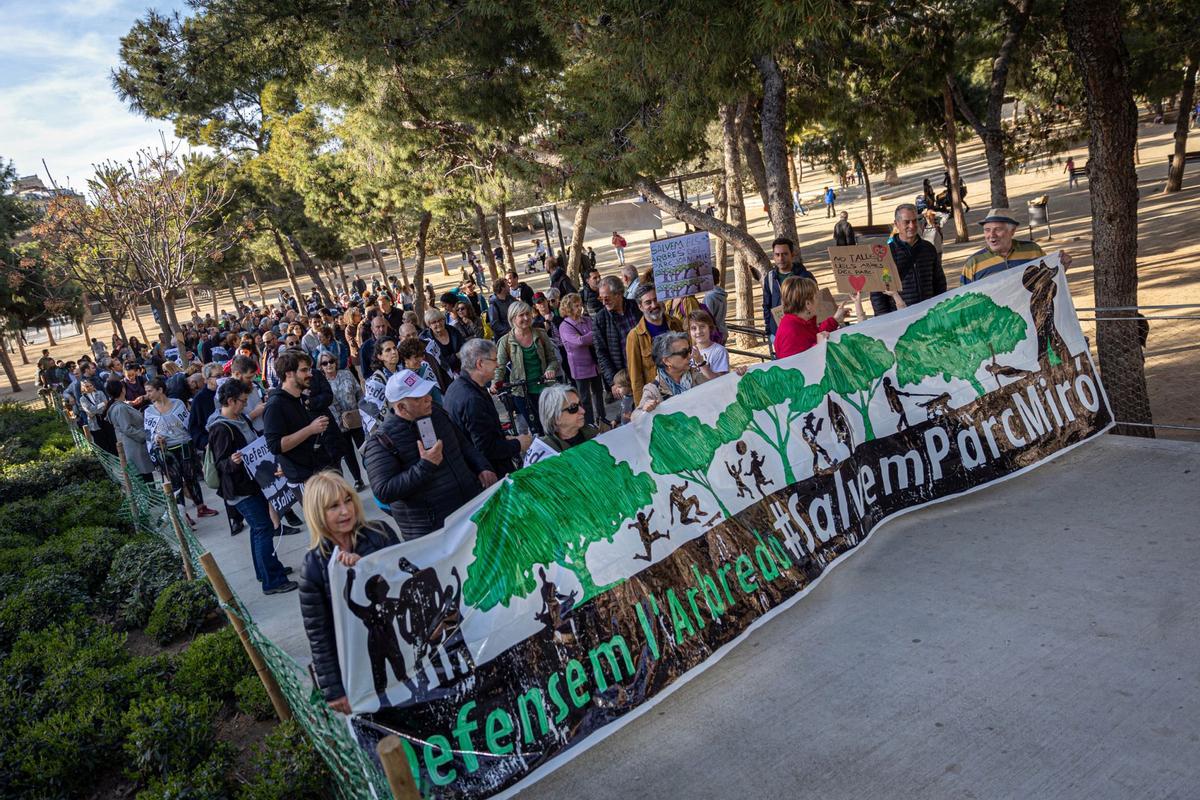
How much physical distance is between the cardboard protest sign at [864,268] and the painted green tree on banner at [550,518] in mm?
3489

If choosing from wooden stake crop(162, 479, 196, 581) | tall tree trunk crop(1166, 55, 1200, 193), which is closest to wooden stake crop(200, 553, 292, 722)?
wooden stake crop(162, 479, 196, 581)

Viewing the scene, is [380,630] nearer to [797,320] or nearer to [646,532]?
[646,532]

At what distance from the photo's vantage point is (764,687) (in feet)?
14.1

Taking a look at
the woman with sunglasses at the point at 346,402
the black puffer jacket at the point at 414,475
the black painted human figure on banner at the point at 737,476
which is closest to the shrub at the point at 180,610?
the woman with sunglasses at the point at 346,402

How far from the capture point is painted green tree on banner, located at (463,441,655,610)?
161 inches

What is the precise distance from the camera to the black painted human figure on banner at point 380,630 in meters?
3.62

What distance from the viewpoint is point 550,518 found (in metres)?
4.35

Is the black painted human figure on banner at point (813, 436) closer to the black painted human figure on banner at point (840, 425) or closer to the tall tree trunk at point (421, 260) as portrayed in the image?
the black painted human figure on banner at point (840, 425)

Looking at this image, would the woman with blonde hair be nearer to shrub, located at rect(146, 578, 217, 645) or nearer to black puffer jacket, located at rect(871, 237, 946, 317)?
shrub, located at rect(146, 578, 217, 645)

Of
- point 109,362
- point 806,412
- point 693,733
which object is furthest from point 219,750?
point 109,362

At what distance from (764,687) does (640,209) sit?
2771 cm

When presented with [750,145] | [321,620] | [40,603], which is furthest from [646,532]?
[750,145]

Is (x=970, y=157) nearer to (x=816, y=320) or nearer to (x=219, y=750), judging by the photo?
(x=816, y=320)

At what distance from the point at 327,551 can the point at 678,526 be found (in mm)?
1955
